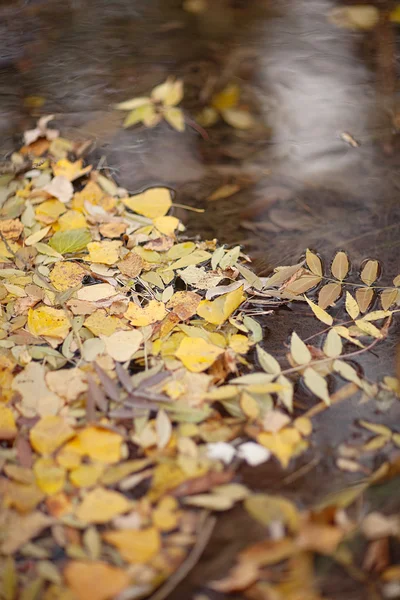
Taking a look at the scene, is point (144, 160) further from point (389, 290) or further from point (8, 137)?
point (389, 290)

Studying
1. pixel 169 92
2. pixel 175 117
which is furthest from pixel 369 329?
pixel 169 92

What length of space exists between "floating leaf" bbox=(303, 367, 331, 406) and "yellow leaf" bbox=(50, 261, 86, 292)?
54cm

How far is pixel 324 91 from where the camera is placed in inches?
72.2

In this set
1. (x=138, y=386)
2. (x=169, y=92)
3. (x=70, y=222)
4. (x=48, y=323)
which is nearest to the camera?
(x=138, y=386)

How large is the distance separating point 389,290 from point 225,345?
398mm

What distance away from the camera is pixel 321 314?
4.02 feet

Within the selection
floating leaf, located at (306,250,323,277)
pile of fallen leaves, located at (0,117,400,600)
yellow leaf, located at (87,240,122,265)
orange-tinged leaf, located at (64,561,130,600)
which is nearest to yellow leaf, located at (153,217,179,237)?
pile of fallen leaves, located at (0,117,400,600)

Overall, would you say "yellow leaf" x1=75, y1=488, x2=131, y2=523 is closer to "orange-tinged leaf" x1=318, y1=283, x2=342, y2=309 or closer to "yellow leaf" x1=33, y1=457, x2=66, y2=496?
"yellow leaf" x1=33, y1=457, x2=66, y2=496

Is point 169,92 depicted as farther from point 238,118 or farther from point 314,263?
point 314,263

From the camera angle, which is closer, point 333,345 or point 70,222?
point 333,345

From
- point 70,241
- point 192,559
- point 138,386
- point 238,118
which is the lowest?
point 192,559

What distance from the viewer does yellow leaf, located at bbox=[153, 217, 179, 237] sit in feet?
4.70

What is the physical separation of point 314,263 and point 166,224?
0.38 m

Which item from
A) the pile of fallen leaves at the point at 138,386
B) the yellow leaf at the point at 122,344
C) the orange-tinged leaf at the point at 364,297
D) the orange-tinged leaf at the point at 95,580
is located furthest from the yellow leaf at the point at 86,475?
the orange-tinged leaf at the point at 364,297
